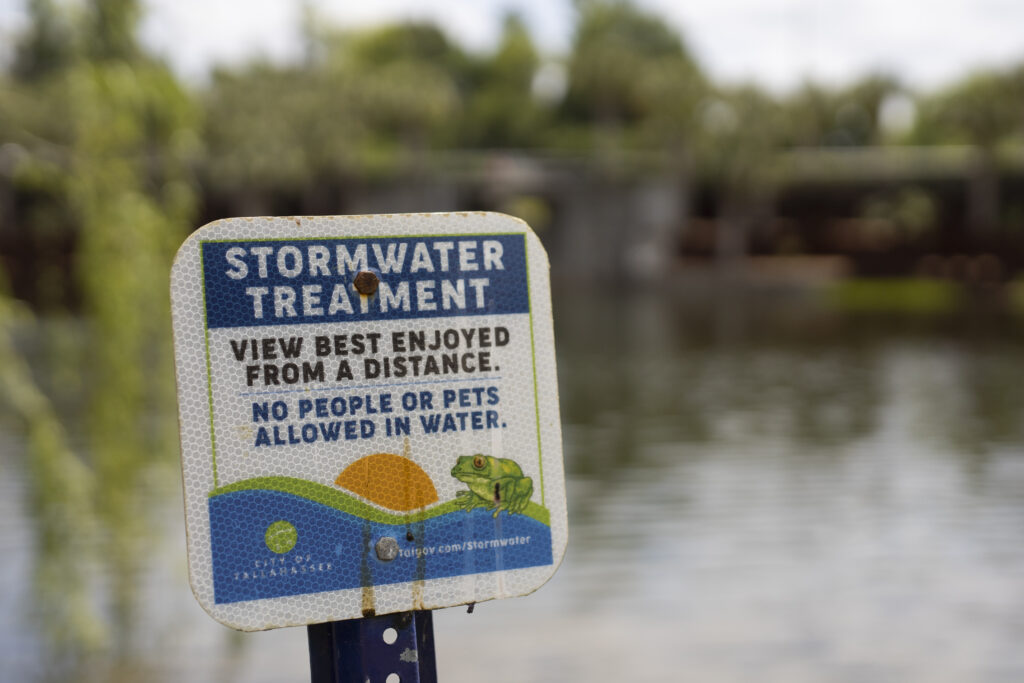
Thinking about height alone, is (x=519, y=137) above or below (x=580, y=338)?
above

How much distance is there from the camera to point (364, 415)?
2.29m

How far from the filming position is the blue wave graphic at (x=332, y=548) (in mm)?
2225

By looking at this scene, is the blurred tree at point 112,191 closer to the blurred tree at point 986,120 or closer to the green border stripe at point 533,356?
the green border stripe at point 533,356

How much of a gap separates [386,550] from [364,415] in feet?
0.84

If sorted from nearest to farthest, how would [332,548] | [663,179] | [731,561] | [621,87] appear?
[332,548] → [731,561] → [663,179] → [621,87]

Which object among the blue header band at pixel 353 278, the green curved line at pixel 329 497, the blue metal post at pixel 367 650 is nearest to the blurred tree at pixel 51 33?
the blue header band at pixel 353 278

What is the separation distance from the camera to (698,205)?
61.2 meters

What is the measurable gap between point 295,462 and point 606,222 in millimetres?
54521

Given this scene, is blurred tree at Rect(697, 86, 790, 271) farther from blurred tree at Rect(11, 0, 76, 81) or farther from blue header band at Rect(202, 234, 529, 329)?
blue header band at Rect(202, 234, 529, 329)

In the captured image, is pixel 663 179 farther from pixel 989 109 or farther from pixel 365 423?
pixel 365 423

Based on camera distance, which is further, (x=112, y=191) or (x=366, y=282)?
(x=112, y=191)

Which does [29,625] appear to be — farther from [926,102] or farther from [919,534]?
[926,102]

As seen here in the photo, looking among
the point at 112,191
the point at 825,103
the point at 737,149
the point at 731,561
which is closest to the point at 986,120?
the point at 825,103

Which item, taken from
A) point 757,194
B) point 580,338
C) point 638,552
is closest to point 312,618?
point 638,552
